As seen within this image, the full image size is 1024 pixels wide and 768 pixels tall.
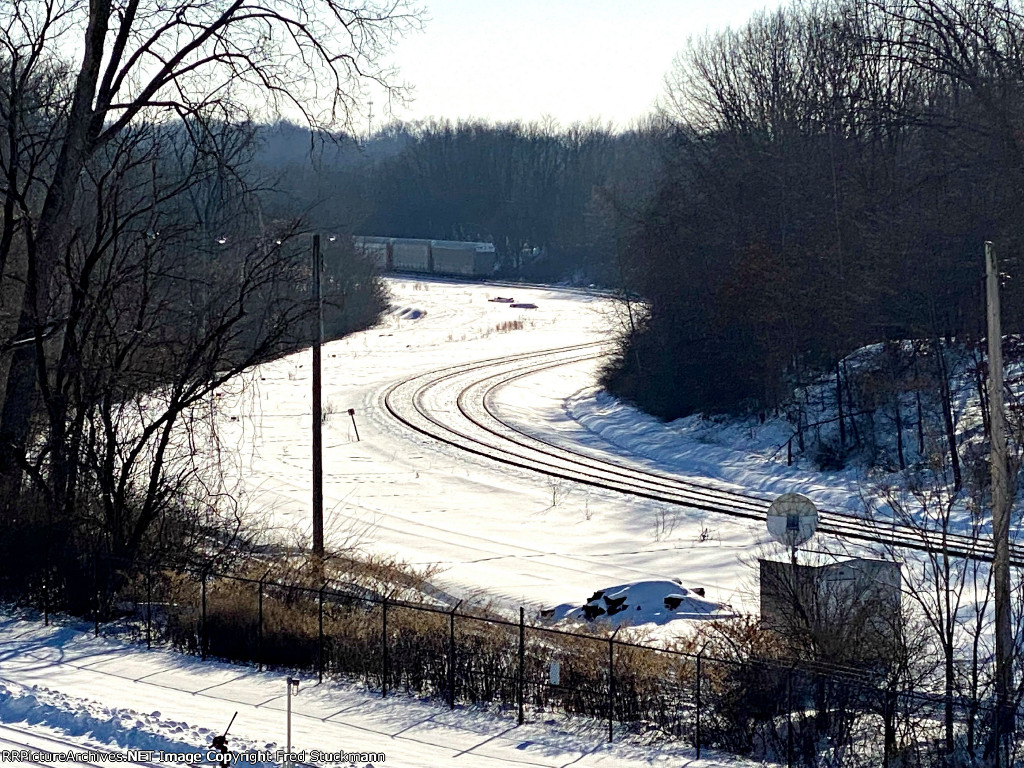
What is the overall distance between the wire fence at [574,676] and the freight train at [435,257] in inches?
4380

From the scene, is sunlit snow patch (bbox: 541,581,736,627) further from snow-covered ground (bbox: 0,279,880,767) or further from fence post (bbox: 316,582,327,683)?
fence post (bbox: 316,582,327,683)

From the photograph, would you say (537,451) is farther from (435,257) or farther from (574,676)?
(435,257)

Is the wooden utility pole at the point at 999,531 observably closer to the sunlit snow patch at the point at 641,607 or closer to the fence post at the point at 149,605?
the sunlit snow patch at the point at 641,607

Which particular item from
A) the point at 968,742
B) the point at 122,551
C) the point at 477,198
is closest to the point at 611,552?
the point at 122,551

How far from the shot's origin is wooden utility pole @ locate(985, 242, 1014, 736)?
37.2 feet

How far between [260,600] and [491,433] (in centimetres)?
2886

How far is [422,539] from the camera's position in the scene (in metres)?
26.5

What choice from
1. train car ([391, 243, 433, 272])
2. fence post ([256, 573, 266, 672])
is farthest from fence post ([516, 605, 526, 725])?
train car ([391, 243, 433, 272])

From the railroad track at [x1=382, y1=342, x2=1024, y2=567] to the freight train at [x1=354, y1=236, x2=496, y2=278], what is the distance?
61.5m

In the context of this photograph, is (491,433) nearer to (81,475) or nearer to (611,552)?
(611,552)

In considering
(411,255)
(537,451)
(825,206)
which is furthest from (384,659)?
(411,255)

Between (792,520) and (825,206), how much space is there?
3035cm

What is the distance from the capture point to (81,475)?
18.2 meters

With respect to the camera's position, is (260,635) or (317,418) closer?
(260,635)
